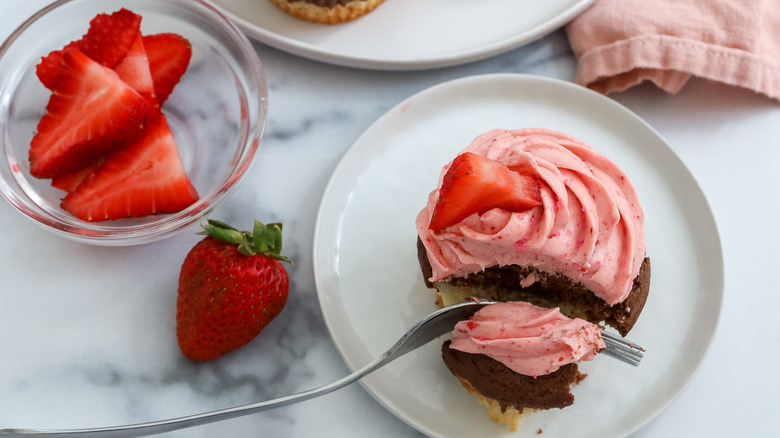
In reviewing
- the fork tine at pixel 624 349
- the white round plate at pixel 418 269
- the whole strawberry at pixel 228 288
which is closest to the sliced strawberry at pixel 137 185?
the whole strawberry at pixel 228 288

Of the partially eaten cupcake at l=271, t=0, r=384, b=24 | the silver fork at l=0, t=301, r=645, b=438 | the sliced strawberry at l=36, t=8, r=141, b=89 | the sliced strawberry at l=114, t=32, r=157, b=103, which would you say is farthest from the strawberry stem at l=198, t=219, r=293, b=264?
the partially eaten cupcake at l=271, t=0, r=384, b=24

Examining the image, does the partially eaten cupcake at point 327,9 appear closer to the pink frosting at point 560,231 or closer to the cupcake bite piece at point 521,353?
the pink frosting at point 560,231

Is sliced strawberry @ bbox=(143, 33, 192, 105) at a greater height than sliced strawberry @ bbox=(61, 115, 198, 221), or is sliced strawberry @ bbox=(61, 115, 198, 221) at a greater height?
sliced strawberry @ bbox=(143, 33, 192, 105)

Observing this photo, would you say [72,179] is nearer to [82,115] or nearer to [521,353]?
[82,115]

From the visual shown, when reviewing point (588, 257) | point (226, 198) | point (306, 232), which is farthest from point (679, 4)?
point (226, 198)

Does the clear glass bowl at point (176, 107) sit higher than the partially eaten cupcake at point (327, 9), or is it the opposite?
the partially eaten cupcake at point (327, 9)

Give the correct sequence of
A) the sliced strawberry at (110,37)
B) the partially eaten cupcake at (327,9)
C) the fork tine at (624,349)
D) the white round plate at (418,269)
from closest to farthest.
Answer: the fork tine at (624,349), the white round plate at (418,269), the sliced strawberry at (110,37), the partially eaten cupcake at (327,9)

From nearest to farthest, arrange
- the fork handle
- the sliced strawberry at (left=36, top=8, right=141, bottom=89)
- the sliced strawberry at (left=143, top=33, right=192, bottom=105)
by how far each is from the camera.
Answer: the fork handle < the sliced strawberry at (left=36, top=8, right=141, bottom=89) < the sliced strawberry at (left=143, top=33, right=192, bottom=105)

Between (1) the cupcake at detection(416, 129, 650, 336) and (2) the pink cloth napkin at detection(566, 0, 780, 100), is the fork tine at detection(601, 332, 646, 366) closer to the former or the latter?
(1) the cupcake at detection(416, 129, 650, 336)
